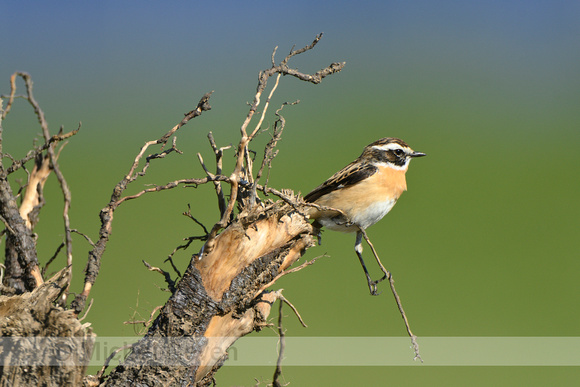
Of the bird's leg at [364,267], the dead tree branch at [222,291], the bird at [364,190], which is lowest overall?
the dead tree branch at [222,291]

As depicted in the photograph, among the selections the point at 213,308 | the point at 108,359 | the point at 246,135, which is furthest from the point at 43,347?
the point at 246,135

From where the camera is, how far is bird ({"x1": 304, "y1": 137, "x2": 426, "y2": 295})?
3.36m

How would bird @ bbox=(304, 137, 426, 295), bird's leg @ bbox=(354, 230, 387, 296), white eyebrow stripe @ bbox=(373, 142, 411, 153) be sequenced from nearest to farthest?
bird's leg @ bbox=(354, 230, 387, 296) < bird @ bbox=(304, 137, 426, 295) < white eyebrow stripe @ bbox=(373, 142, 411, 153)

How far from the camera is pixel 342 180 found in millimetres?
3545

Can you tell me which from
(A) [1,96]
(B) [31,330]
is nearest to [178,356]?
(B) [31,330]

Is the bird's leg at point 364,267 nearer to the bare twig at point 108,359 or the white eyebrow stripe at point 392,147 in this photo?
the white eyebrow stripe at point 392,147

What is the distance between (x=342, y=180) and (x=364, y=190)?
0.17 meters

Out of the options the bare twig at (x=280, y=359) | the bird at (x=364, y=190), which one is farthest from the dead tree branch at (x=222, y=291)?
the bird at (x=364, y=190)

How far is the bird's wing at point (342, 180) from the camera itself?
353cm

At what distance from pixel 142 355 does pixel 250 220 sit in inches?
23.9

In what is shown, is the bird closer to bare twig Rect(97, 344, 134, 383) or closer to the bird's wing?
the bird's wing

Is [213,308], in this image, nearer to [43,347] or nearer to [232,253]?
[232,253]

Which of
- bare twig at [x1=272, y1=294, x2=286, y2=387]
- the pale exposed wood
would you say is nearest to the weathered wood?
the pale exposed wood

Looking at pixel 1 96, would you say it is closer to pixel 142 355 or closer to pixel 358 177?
pixel 142 355
